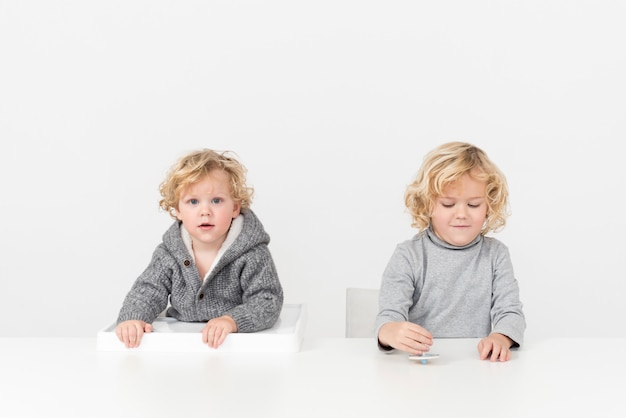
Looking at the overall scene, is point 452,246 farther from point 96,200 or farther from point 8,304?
point 8,304

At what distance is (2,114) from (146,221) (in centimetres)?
63

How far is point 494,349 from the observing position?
5.29 ft

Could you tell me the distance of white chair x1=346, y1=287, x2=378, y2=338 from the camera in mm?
2172

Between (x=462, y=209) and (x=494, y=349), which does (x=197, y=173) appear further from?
(x=494, y=349)

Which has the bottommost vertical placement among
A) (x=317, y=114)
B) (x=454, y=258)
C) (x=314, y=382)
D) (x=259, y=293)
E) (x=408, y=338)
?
(x=314, y=382)

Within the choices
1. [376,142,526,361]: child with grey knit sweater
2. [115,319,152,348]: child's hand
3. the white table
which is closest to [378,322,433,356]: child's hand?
the white table

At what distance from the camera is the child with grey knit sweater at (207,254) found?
192 centimetres

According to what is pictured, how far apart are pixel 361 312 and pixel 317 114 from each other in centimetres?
97

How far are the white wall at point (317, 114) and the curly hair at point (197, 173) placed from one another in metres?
0.95

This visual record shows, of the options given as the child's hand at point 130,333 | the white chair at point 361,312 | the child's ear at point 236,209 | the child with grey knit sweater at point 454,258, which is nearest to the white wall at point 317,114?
the white chair at point 361,312

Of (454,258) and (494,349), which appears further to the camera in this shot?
(454,258)

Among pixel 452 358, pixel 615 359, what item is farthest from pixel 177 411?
pixel 615 359

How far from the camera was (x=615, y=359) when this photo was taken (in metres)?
1.64

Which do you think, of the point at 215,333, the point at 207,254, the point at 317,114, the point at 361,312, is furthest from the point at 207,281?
the point at 317,114
